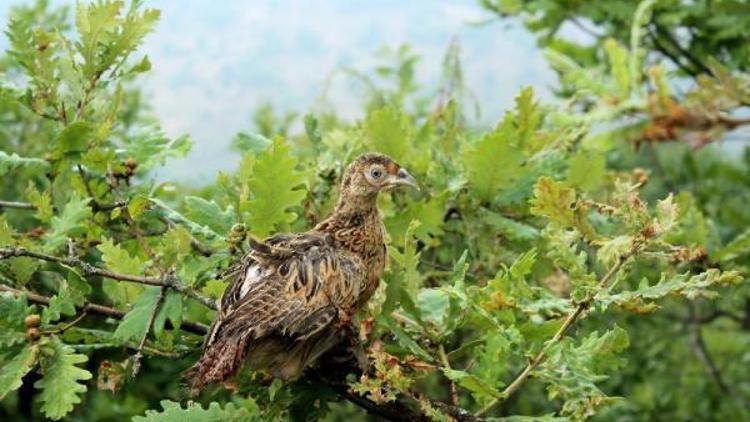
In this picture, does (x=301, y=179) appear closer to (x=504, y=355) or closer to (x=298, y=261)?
(x=298, y=261)

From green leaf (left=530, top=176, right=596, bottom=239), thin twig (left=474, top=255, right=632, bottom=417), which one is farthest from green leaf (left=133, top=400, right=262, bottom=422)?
green leaf (left=530, top=176, right=596, bottom=239)

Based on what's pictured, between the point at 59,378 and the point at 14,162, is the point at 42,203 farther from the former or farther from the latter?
the point at 59,378

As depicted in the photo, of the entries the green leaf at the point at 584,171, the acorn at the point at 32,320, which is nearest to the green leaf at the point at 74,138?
the acorn at the point at 32,320

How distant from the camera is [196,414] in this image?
2.59m

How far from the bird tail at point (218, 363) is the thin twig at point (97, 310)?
1.17 ft

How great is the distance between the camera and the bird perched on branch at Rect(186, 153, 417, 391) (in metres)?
2.44

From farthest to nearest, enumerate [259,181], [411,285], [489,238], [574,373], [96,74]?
1. [489,238]
2. [96,74]
3. [259,181]
4. [411,285]
5. [574,373]

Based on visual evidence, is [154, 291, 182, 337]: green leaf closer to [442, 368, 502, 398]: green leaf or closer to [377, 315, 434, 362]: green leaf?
[377, 315, 434, 362]: green leaf

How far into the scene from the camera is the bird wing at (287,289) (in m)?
2.50

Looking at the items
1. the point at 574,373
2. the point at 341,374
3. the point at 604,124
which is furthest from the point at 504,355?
the point at 604,124

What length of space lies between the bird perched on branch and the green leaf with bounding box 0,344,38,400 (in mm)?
387

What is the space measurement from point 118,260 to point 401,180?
0.86 metres

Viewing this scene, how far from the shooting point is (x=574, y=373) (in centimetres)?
247

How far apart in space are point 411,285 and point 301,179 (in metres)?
0.43
